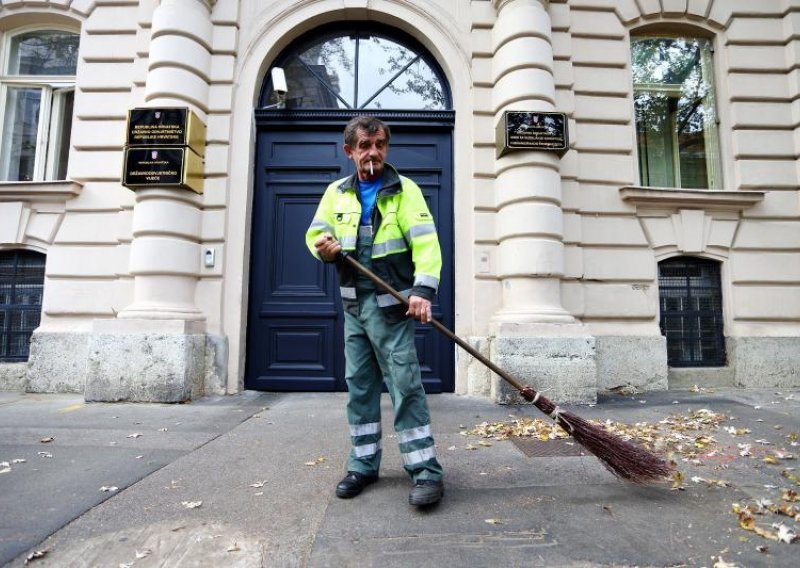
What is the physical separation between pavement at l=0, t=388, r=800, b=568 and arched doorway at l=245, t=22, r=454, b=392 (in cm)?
156

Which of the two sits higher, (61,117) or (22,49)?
(22,49)

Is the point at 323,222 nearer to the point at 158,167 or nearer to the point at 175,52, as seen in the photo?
the point at 158,167

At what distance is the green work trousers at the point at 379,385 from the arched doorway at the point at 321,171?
294cm

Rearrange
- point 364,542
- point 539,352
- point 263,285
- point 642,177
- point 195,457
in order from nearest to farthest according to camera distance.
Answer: point 364,542, point 195,457, point 539,352, point 263,285, point 642,177

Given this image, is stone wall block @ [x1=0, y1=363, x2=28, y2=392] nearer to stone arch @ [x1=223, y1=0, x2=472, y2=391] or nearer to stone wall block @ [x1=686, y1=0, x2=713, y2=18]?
stone arch @ [x1=223, y1=0, x2=472, y2=391]

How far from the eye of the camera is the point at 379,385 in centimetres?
268

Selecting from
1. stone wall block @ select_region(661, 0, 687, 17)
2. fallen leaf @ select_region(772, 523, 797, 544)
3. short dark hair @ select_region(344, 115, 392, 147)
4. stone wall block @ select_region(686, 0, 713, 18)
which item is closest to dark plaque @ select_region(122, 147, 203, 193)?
short dark hair @ select_region(344, 115, 392, 147)

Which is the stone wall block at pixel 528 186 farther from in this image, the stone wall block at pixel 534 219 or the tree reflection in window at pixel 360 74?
the tree reflection in window at pixel 360 74

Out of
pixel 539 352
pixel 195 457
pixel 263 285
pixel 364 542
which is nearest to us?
pixel 364 542

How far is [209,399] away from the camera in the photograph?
5.17 m

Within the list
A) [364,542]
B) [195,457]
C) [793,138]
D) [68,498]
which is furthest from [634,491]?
[793,138]

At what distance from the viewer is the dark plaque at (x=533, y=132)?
5262 mm

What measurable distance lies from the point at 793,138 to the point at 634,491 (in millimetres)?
6179

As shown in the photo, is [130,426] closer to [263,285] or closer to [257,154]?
[263,285]
